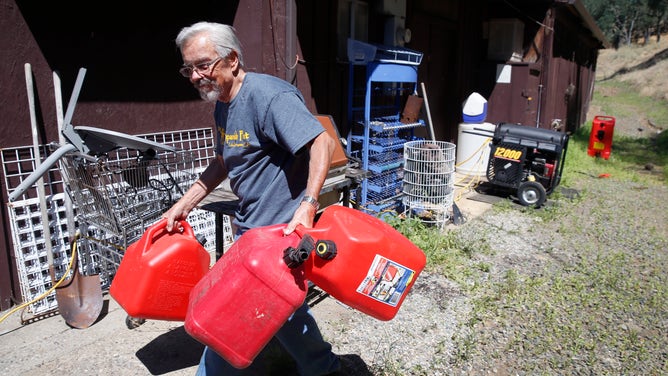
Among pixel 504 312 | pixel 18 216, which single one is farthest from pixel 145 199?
pixel 504 312

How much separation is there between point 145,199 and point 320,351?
173 cm

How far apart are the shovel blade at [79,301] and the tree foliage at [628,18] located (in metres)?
55.1

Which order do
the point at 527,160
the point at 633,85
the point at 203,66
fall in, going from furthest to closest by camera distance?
the point at 633,85 → the point at 527,160 → the point at 203,66

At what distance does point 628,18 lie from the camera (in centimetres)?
5428

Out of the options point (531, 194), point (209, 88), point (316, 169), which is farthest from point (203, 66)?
point (531, 194)

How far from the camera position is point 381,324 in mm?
3426

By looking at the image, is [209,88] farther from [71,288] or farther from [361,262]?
[71,288]

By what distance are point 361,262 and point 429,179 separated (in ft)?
11.6

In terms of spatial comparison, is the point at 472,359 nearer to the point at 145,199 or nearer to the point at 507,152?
the point at 145,199

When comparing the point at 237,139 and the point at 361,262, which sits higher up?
the point at 237,139

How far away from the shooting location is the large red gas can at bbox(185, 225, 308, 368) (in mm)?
1749

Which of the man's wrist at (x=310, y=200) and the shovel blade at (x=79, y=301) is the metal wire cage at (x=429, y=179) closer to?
the shovel blade at (x=79, y=301)

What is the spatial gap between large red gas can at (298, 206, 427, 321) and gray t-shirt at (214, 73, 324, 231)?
0.33 m

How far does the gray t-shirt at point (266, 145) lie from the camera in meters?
2.00
